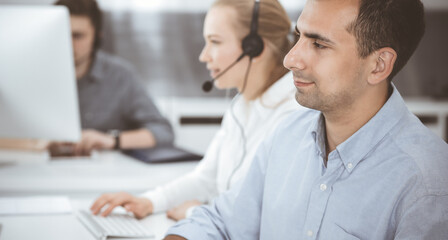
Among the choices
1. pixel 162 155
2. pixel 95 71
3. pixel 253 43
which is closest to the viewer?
pixel 253 43

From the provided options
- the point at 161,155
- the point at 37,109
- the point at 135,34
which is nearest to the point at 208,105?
the point at 135,34

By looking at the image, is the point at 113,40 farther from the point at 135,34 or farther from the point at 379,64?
the point at 379,64

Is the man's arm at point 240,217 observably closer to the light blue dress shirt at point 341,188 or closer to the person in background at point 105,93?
the light blue dress shirt at point 341,188

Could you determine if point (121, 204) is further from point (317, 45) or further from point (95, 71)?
point (95, 71)

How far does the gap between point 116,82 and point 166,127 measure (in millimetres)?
362

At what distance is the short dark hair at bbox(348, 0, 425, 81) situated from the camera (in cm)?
80

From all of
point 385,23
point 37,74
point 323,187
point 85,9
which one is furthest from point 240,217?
point 85,9

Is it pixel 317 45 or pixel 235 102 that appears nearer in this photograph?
pixel 317 45

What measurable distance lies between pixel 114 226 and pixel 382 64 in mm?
672

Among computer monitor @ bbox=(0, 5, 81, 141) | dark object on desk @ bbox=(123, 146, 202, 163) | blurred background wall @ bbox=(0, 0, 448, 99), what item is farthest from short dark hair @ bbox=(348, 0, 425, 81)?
blurred background wall @ bbox=(0, 0, 448, 99)

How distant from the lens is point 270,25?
1.33 meters

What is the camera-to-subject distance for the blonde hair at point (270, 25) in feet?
4.26

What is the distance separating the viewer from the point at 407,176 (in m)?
0.74

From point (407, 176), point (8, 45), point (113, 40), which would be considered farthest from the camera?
point (113, 40)
